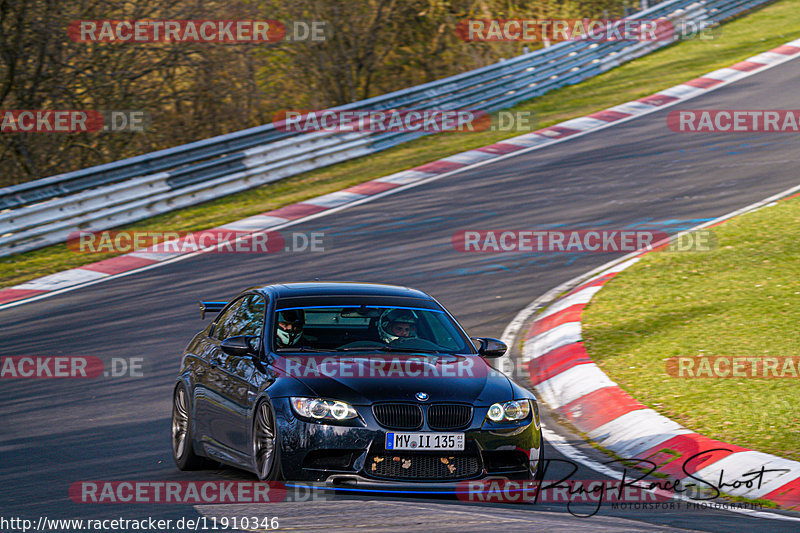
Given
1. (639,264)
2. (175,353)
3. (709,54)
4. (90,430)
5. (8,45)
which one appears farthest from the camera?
(709,54)

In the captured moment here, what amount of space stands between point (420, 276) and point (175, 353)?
373 centimetres

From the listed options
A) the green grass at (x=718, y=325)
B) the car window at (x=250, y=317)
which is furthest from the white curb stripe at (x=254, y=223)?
the car window at (x=250, y=317)

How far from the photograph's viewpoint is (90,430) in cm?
918

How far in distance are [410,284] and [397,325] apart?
19.1 ft

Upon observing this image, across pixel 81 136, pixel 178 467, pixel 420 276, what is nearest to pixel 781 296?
pixel 420 276

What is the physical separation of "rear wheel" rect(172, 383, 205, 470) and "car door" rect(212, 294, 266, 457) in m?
0.44

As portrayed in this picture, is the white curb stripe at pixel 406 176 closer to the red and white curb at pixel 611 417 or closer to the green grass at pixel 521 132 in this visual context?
the green grass at pixel 521 132

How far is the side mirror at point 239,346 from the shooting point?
740 cm

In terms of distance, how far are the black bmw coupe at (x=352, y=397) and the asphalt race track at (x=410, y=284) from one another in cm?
27

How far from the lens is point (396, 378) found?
691 cm

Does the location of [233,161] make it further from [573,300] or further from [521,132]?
[573,300]

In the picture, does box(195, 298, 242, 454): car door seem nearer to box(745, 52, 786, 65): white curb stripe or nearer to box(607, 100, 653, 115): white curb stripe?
box(607, 100, 653, 115): white curb stripe

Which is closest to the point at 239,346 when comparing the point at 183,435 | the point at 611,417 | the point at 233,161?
the point at 183,435

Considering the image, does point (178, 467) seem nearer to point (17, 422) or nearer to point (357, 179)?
point (17, 422)
